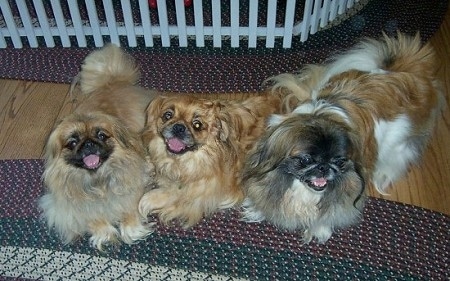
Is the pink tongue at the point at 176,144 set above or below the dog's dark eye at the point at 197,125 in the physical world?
below

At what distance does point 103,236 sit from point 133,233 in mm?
126

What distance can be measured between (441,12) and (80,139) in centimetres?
262

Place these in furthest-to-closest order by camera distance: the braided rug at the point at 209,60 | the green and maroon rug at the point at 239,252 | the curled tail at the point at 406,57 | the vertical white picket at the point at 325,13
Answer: the vertical white picket at the point at 325,13 → the braided rug at the point at 209,60 → the curled tail at the point at 406,57 → the green and maroon rug at the point at 239,252

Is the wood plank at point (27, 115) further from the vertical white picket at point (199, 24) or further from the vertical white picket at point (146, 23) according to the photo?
the vertical white picket at point (199, 24)

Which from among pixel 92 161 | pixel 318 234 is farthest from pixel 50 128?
pixel 318 234

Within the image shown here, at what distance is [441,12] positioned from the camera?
3.32 m

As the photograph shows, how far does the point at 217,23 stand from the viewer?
2.88 meters

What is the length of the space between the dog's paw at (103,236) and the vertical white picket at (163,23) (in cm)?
131

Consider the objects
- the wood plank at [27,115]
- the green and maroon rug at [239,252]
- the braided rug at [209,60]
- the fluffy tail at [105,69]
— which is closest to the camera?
the green and maroon rug at [239,252]

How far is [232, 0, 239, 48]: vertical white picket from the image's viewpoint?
2.76 metres

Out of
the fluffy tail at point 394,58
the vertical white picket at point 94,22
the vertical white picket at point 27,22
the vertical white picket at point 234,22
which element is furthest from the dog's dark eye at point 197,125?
the vertical white picket at point 27,22

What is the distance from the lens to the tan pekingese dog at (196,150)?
1.94 m

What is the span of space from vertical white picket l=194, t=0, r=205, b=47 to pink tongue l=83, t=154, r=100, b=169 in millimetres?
1268

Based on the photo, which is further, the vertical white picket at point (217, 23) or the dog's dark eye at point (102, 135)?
the vertical white picket at point (217, 23)
